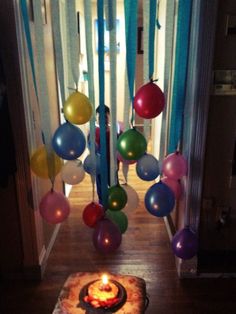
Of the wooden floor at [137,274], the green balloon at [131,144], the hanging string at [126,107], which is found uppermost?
the hanging string at [126,107]

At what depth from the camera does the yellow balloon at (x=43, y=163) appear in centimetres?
173

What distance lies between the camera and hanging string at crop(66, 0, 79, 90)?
62.0 inches

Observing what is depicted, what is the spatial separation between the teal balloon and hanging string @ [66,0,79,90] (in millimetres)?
705

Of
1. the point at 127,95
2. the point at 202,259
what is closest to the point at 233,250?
the point at 202,259

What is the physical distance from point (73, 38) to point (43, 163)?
2.40 feet

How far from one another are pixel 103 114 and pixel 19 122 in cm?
52

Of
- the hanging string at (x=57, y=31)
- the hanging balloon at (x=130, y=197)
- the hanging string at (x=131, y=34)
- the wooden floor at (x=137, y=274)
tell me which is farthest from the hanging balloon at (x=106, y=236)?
the hanging string at (x=57, y=31)

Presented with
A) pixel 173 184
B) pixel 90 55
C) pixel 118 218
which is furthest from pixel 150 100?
pixel 118 218

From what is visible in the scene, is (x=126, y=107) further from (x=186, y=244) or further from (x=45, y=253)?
(x=45, y=253)

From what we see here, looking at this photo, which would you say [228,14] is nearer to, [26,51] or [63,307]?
[26,51]

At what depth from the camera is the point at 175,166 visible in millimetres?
1795

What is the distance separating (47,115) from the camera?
1.75m

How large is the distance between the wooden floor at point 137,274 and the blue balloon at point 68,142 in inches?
26.3

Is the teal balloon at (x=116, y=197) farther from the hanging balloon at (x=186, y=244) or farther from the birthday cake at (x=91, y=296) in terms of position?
the birthday cake at (x=91, y=296)
